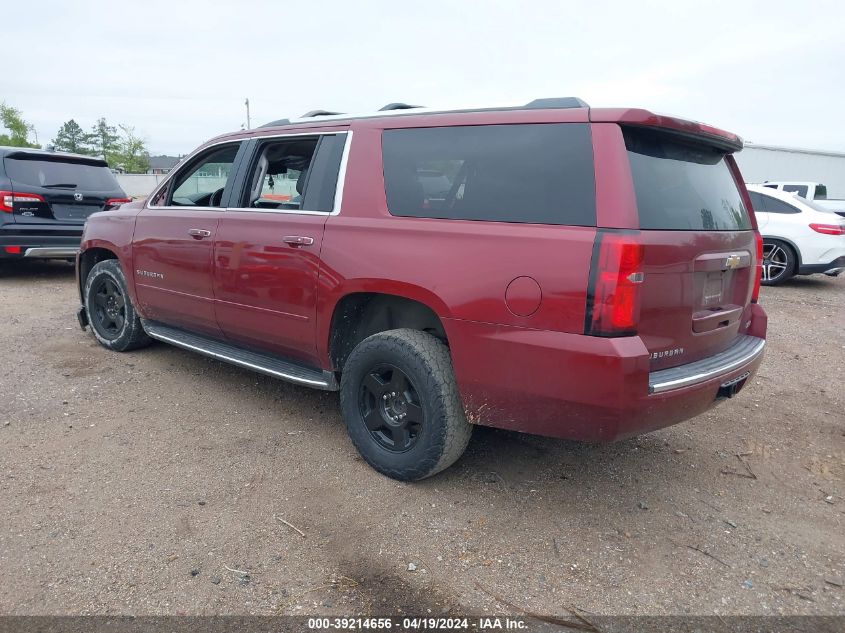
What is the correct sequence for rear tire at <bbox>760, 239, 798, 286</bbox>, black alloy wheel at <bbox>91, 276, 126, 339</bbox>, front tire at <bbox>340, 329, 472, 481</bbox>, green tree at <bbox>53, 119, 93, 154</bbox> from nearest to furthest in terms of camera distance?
front tire at <bbox>340, 329, 472, 481</bbox>
black alloy wheel at <bbox>91, 276, 126, 339</bbox>
rear tire at <bbox>760, 239, 798, 286</bbox>
green tree at <bbox>53, 119, 93, 154</bbox>

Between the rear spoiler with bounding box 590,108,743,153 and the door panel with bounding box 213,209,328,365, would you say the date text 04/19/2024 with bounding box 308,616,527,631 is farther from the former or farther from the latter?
the rear spoiler with bounding box 590,108,743,153

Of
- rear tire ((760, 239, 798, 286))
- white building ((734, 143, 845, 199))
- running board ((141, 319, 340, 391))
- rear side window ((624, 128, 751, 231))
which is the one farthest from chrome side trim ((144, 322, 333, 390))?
white building ((734, 143, 845, 199))

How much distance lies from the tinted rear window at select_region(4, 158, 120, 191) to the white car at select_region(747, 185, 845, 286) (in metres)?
9.51

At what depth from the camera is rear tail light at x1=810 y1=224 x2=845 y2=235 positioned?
884cm

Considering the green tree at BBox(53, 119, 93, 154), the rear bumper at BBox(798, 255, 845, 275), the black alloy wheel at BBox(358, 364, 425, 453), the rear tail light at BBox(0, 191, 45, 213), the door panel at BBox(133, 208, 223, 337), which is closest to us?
the black alloy wheel at BBox(358, 364, 425, 453)

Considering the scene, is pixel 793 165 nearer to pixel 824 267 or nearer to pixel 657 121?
pixel 824 267

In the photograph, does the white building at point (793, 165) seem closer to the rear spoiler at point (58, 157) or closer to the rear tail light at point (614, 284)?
the rear spoiler at point (58, 157)

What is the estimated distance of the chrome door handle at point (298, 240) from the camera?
3388 mm

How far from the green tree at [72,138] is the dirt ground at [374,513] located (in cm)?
7984

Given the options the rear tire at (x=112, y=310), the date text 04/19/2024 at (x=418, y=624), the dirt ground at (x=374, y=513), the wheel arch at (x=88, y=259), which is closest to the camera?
the date text 04/19/2024 at (x=418, y=624)

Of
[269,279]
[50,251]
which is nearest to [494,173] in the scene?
[269,279]

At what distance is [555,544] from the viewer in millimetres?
2721

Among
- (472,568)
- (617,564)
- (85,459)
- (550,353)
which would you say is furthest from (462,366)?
(85,459)

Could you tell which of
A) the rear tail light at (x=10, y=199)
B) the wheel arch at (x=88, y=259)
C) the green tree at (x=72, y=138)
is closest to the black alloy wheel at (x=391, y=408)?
the wheel arch at (x=88, y=259)
